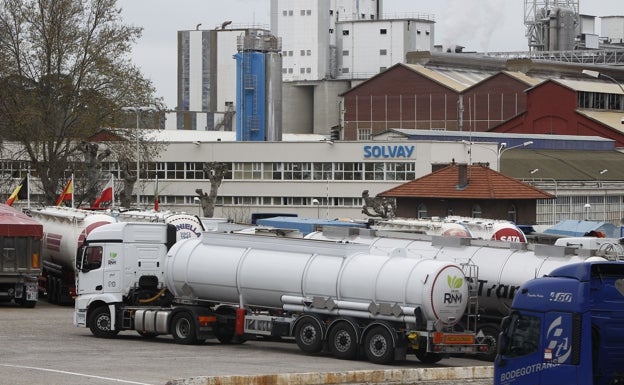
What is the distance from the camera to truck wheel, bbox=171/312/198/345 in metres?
34.1

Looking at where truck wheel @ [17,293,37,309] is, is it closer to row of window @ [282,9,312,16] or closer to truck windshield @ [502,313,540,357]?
truck windshield @ [502,313,540,357]

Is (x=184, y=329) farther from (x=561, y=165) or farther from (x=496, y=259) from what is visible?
(x=561, y=165)

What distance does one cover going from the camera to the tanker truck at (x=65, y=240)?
46.9 metres

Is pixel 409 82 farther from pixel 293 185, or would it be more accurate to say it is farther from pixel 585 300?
pixel 585 300

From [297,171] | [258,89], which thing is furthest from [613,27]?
[297,171]

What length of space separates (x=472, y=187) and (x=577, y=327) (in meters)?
55.7

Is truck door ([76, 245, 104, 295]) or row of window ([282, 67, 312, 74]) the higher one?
row of window ([282, 67, 312, 74])

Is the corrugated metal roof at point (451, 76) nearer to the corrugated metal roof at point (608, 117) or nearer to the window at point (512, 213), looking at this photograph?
the corrugated metal roof at point (608, 117)

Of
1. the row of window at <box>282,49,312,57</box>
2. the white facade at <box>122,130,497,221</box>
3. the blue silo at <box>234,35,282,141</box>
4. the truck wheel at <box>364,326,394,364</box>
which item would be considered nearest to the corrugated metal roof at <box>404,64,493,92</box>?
the blue silo at <box>234,35,282,141</box>

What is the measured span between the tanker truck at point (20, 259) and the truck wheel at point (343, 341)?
1606 centimetres

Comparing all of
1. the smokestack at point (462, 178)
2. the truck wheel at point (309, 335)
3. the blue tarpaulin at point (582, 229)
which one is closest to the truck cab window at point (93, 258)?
the truck wheel at point (309, 335)

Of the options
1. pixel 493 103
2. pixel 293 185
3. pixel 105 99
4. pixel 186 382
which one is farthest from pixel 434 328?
pixel 493 103

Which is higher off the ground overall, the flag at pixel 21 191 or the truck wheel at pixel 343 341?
the flag at pixel 21 191

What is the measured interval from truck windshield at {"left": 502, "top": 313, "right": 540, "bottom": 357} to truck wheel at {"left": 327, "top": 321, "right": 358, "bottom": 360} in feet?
28.6
